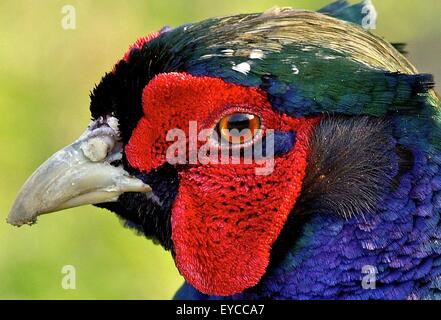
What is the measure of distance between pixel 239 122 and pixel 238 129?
0.11ft

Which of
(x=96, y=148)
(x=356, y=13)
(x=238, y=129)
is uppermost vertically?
(x=356, y=13)

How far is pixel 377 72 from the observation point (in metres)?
3.96

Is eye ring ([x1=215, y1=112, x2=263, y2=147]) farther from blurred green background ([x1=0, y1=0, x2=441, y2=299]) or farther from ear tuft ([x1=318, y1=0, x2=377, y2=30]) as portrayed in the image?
blurred green background ([x1=0, y1=0, x2=441, y2=299])

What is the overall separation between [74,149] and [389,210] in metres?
1.50

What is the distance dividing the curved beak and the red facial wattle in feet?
0.37

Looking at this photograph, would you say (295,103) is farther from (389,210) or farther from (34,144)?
(34,144)

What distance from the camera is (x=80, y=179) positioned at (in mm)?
4164

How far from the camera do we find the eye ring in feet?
13.3
